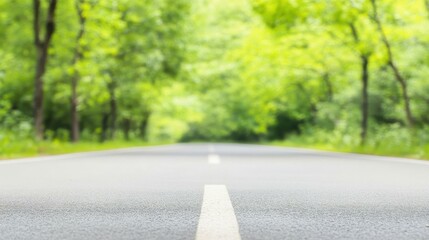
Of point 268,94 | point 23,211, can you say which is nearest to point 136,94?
point 268,94

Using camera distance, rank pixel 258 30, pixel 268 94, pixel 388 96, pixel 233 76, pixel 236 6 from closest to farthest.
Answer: pixel 388 96, pixel 258 30, pixel 268 94, pixel 233 76, pixel 236 6

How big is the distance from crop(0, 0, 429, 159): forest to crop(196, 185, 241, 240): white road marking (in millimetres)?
10716

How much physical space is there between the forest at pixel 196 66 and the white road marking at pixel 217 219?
1072cm

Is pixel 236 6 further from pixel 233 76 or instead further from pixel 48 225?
pixel 48 225

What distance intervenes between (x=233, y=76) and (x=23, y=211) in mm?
47009

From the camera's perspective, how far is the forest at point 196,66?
20.3 meters

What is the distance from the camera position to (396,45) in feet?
77.3

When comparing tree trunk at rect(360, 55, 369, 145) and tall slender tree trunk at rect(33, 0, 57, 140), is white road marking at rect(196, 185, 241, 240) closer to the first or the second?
tall slender tree trunk at rect(33, 0, 57, 140)

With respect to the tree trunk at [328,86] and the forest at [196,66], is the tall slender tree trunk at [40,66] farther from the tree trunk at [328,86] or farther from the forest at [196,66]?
the tree trunk at [328,86]

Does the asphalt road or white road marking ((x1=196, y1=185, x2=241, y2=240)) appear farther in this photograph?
the asphalt road

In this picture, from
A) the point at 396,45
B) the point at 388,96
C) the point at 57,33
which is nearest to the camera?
the point at 396,45

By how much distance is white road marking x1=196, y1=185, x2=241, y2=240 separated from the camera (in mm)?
4145

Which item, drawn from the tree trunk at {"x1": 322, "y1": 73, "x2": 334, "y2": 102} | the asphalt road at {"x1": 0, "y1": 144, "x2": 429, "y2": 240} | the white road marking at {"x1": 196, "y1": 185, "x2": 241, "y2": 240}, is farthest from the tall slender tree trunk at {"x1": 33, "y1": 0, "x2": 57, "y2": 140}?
the tree trunk at {"x1": 322, "y1": 73, "x2": 334, "y2": 102}

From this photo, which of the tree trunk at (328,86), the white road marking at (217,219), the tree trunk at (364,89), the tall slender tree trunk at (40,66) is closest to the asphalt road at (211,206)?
the white road marking at (217,219)
